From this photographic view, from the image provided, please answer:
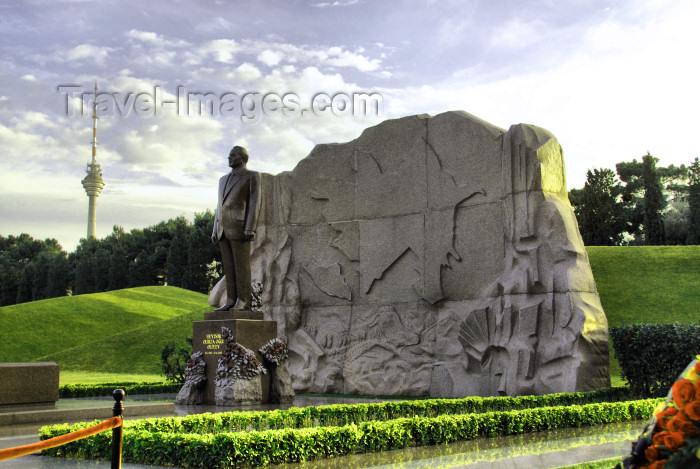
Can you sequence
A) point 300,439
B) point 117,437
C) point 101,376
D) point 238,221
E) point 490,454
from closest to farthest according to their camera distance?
1. point 117,437
2. point 300,439
3. point 490,454
4. point 238,221
5. point 101,376

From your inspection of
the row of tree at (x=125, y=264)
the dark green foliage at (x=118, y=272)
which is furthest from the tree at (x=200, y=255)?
the dark green foliage at (x=118, y=272)

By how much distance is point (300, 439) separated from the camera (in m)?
6.43

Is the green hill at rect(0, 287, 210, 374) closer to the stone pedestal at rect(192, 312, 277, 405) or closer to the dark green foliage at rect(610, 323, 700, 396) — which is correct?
the stone pedestal at rect(192, 312, 277, 405)

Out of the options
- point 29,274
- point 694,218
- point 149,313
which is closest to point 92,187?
point 29,274

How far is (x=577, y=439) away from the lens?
7730 millimetres

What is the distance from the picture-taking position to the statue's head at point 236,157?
1222 centimetres

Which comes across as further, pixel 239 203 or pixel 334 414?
pixel 239 203

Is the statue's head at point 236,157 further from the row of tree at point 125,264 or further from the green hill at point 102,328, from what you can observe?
the row of tree at point 125,264

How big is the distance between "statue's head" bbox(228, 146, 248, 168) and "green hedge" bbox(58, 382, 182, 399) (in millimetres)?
6070

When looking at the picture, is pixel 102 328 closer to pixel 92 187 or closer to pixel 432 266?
pixel 432 266

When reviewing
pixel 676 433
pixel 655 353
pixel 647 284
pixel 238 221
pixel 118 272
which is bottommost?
pixel 655 353

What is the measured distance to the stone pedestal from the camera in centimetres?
1157

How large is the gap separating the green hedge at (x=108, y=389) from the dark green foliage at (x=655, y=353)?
10037 millimetres

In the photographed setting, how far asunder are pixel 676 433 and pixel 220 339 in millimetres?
10344
